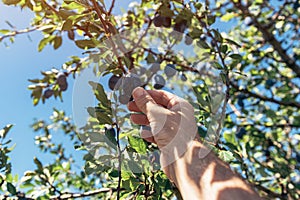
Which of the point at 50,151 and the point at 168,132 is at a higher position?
the point at 50,151

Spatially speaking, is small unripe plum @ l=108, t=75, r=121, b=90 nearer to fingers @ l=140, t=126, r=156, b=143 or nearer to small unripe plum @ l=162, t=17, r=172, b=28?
fingers @ l=140, t=126, r=156, b=143

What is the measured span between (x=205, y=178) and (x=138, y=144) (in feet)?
0.92

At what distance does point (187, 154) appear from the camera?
0.83 metres

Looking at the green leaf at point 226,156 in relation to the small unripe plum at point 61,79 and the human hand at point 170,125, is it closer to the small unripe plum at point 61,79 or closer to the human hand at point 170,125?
the human hand at point 170,125

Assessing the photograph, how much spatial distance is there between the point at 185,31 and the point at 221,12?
813 millimetres

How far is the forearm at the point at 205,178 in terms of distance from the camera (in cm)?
71

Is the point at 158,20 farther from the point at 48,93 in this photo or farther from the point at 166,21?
the point at 48,93

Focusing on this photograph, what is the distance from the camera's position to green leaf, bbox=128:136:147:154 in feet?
3.26

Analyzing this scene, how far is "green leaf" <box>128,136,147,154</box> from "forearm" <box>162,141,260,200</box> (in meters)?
0.13

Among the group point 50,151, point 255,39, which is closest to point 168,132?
point 50,151

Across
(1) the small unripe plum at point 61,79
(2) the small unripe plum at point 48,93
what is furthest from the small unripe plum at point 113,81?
(2) the small unripe plum at point 48,93

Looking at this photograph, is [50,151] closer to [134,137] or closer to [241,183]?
[134,137]

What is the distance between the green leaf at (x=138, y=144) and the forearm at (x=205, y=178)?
13 cm

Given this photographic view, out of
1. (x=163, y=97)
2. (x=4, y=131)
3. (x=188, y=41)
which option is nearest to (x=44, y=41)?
(x=4, y=131)
